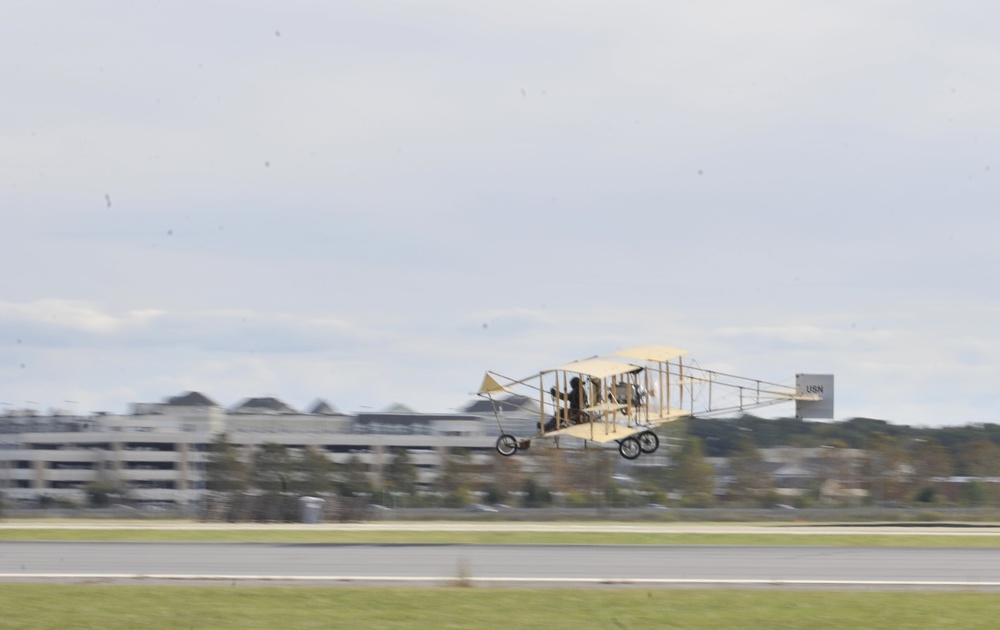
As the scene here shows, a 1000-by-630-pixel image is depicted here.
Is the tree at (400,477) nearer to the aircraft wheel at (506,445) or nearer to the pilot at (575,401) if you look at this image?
the pilot at (575,401)

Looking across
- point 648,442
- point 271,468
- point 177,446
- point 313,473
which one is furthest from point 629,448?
point 177,446

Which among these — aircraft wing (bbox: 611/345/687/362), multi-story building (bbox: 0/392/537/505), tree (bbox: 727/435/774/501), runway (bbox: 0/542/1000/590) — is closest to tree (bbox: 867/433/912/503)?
tree (bbox: 727/435/774/501)

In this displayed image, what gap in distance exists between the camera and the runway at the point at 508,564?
124 feet

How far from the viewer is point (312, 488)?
366 feet

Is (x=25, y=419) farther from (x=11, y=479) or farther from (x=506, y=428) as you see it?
(x=506, y=428)

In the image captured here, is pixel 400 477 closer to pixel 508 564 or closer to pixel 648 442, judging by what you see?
pixel 508 564

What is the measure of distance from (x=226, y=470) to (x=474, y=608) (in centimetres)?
9049

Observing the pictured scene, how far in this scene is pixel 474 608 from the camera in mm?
29766

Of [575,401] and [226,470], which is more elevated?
[575,401]

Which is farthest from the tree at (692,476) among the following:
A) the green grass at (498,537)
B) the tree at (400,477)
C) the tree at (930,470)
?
the green grass at (498,537)

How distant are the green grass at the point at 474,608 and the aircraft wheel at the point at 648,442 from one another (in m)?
3.95

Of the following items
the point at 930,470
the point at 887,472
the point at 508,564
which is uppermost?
the point at 930,470

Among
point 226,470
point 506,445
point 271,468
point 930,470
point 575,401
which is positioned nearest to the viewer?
point 506,445

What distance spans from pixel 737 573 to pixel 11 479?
386 ft
